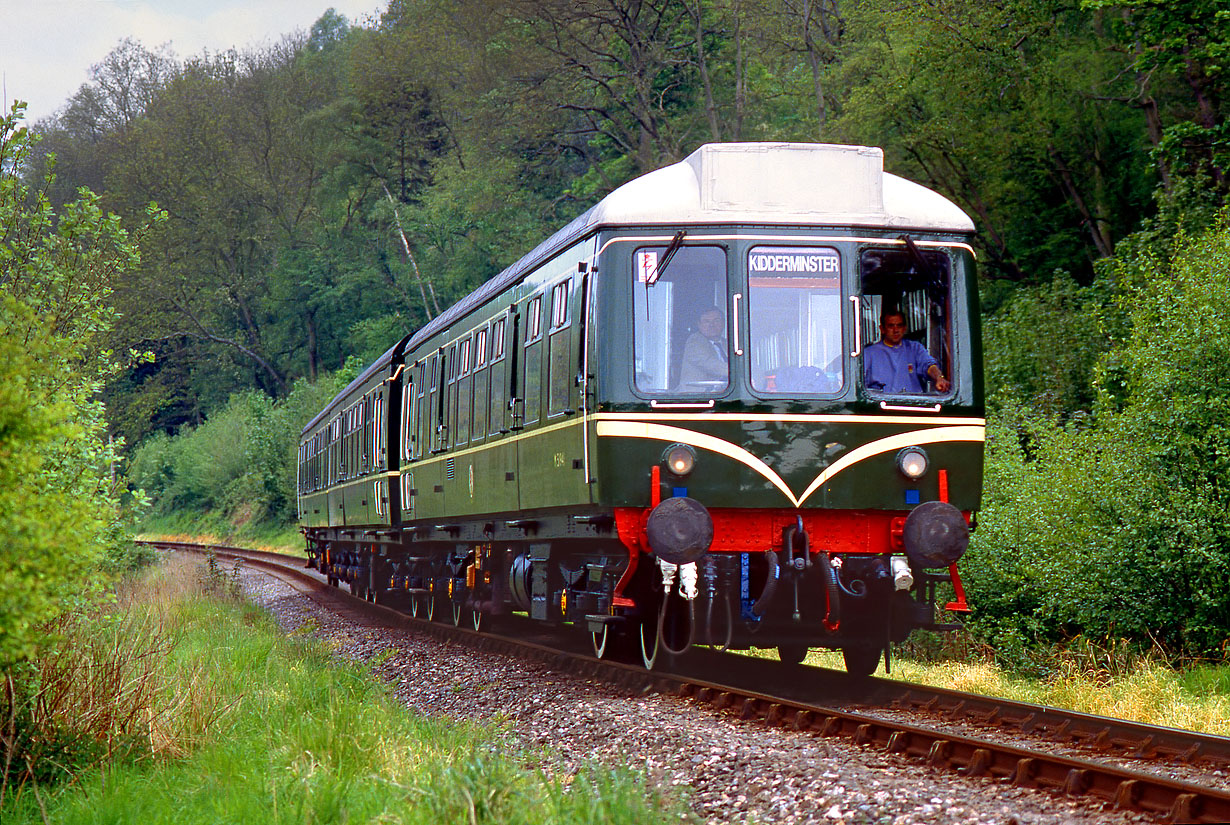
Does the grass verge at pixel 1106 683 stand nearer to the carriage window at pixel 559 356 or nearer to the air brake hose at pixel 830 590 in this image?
the air brake hose at pixel 830 590

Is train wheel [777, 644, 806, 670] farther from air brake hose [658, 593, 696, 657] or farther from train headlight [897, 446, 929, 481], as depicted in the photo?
train headlight [897, 446, 929, 481]

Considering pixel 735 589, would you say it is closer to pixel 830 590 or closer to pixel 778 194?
pixel 830 590

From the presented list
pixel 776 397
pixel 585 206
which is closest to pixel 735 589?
pixel 776 397

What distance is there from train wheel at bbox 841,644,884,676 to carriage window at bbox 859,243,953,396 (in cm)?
234

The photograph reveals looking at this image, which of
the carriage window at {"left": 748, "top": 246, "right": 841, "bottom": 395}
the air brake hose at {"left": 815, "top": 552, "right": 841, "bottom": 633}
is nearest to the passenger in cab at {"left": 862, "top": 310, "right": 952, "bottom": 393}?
the carriage window at {"left": 748, "top": 246, "right": 841, "bottom": 395}

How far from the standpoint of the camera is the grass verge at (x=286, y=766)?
567 cm

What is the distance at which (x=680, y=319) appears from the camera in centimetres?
921

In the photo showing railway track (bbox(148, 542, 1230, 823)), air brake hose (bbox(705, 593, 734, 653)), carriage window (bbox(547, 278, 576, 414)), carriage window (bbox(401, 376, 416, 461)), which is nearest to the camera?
railway track (bbox(148, 542, 1230, 823))

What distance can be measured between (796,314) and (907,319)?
0.81m

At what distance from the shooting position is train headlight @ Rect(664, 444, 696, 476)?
352 inches

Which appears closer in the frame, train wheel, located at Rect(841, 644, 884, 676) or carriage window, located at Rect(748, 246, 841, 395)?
carriage window, located at Rect(748, 246, 841, 395)

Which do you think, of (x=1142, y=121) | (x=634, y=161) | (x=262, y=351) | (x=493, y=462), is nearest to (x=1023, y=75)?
(x=1142, y=121)

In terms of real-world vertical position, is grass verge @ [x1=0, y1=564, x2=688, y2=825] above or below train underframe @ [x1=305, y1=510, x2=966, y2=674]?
below

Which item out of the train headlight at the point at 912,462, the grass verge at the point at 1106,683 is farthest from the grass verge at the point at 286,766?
the grass verge at the point at 1106,683
